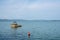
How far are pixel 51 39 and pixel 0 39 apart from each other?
1099 cm

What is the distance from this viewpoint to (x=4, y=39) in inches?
1592

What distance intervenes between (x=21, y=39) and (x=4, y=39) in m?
3.60

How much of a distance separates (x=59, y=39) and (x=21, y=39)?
8.02m

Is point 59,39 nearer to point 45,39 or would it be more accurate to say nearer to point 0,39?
point 45,39

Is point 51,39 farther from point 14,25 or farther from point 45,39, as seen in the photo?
point 14,25

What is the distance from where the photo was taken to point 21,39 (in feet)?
133

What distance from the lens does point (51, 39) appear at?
41594mm

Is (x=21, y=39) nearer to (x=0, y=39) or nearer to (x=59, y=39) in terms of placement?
(x=0, y=39)

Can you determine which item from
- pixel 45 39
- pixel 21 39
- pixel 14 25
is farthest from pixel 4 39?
pixel 14 25

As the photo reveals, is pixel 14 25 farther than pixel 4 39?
Yes

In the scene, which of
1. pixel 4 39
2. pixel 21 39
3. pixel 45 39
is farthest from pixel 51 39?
pixel 4 39

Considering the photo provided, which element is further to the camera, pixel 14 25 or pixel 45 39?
pixel 14 25

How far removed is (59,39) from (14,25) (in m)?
38.6

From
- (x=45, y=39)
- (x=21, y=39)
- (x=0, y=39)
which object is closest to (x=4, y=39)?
(x=0, y=39)
